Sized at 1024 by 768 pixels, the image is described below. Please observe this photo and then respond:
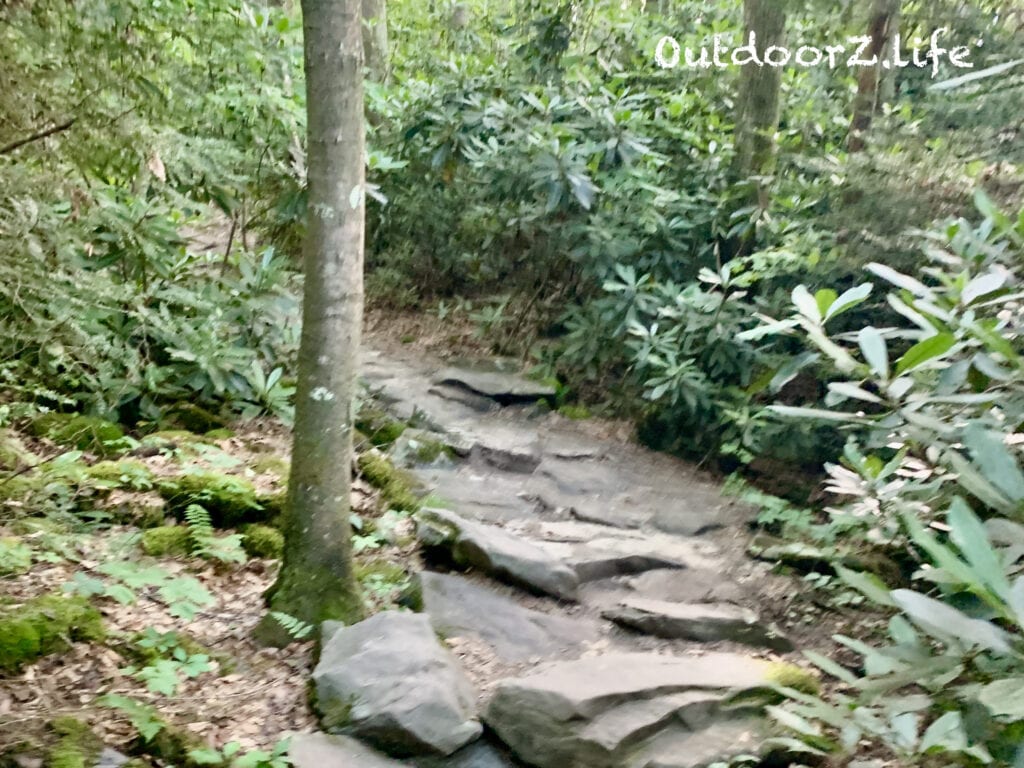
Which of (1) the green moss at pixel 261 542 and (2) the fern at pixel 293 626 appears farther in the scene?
(1) the green moss at pixel 261 542

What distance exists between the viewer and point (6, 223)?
3604 mm

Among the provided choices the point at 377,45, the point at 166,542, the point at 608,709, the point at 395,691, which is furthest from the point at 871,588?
the point at 377,45

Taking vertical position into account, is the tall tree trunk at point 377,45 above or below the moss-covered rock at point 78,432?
above

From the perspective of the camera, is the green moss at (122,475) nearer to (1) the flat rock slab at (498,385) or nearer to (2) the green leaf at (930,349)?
(1) the flat rock slab at (498,385)

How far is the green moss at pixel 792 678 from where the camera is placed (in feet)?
12.5

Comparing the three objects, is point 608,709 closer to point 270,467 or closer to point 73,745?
point 73,745

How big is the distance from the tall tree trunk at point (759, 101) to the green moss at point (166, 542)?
549 centimetres

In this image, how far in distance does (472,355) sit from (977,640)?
23.1 ft

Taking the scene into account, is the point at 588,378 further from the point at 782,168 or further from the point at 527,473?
the point at 782,168

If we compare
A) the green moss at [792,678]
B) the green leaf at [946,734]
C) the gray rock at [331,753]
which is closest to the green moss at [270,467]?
the gray rock at [331,753]

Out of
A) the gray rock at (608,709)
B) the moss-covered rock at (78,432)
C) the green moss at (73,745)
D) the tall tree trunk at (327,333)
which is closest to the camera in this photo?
the green moss at (73,745)

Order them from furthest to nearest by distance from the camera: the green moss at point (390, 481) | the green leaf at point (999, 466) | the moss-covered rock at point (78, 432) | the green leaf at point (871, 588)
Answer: the green moss at point (390, 481), the moss-covered rock at point (78, 432), the green leaf at point (871, 588), the green leaf at point (999, 466)

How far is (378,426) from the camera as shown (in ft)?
21.5

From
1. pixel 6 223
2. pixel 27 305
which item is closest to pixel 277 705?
pixel 27 305
